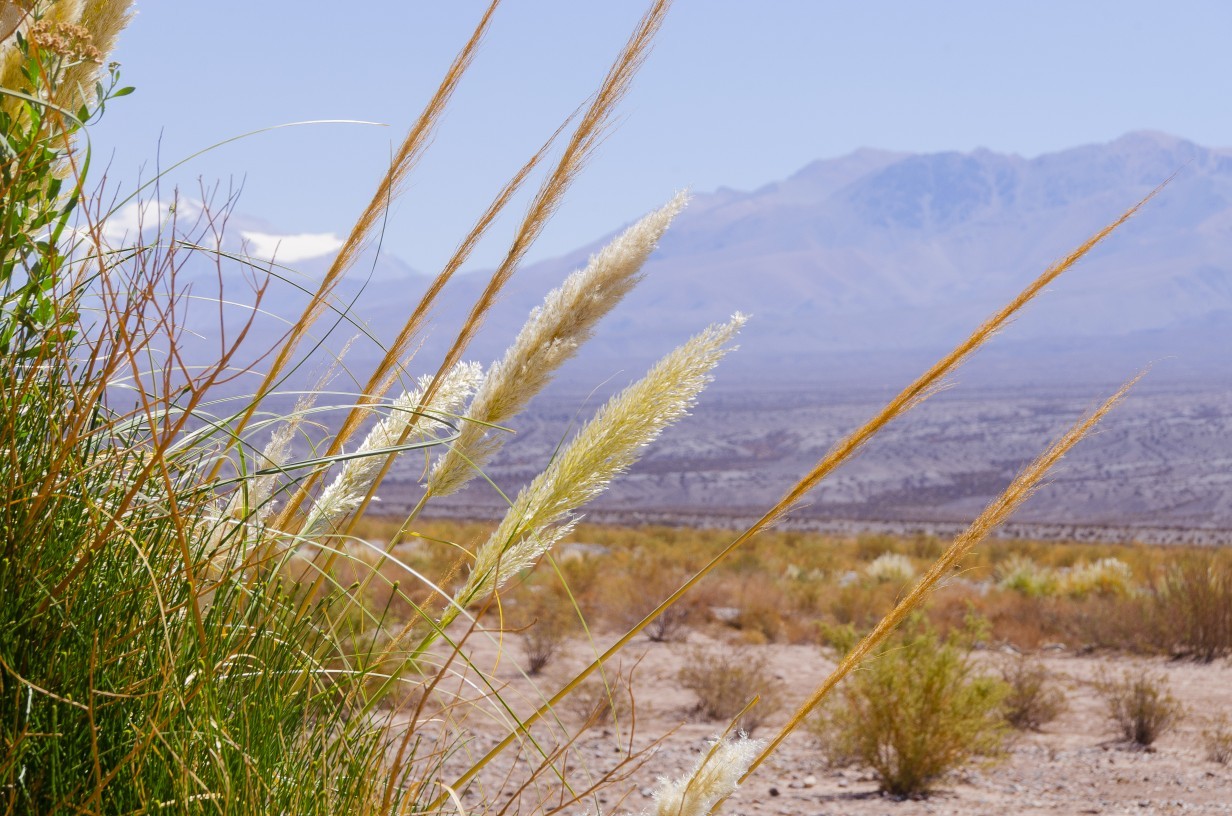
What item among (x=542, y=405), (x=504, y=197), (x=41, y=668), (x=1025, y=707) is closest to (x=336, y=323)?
(x=504, y=197)

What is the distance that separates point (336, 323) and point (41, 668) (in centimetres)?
57

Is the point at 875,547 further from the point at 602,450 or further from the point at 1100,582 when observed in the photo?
the point at 602,450

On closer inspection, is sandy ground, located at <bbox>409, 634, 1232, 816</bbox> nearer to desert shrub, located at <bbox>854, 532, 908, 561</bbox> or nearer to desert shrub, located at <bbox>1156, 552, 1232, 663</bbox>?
desert shrub, located at <bbox>1156, 552, 1232, 663</bbox>

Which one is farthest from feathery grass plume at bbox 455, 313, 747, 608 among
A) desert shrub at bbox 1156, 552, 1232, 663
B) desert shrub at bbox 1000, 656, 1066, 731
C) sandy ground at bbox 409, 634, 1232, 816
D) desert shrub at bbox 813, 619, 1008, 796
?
desert shrub at bbox 1156, 552, 1232, 663

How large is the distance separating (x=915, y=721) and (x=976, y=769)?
31.1 inches

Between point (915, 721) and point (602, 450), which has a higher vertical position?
point (602, 450)

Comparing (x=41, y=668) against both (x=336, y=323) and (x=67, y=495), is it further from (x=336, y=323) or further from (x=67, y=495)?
(x=336, y=323)

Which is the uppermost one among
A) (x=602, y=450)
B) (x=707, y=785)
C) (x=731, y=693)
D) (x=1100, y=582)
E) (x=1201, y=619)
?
(x=602, y=450)

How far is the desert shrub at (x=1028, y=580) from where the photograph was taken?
52.1ft

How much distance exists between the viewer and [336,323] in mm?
1518

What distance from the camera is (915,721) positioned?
22.2 feet

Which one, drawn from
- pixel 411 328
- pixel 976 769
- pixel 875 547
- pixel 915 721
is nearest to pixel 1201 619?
pixel 976 769

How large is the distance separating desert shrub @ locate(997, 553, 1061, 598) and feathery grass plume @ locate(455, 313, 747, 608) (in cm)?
1442

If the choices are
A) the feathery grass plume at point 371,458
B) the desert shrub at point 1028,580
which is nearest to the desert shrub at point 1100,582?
the desert shrub at point 1028,580
